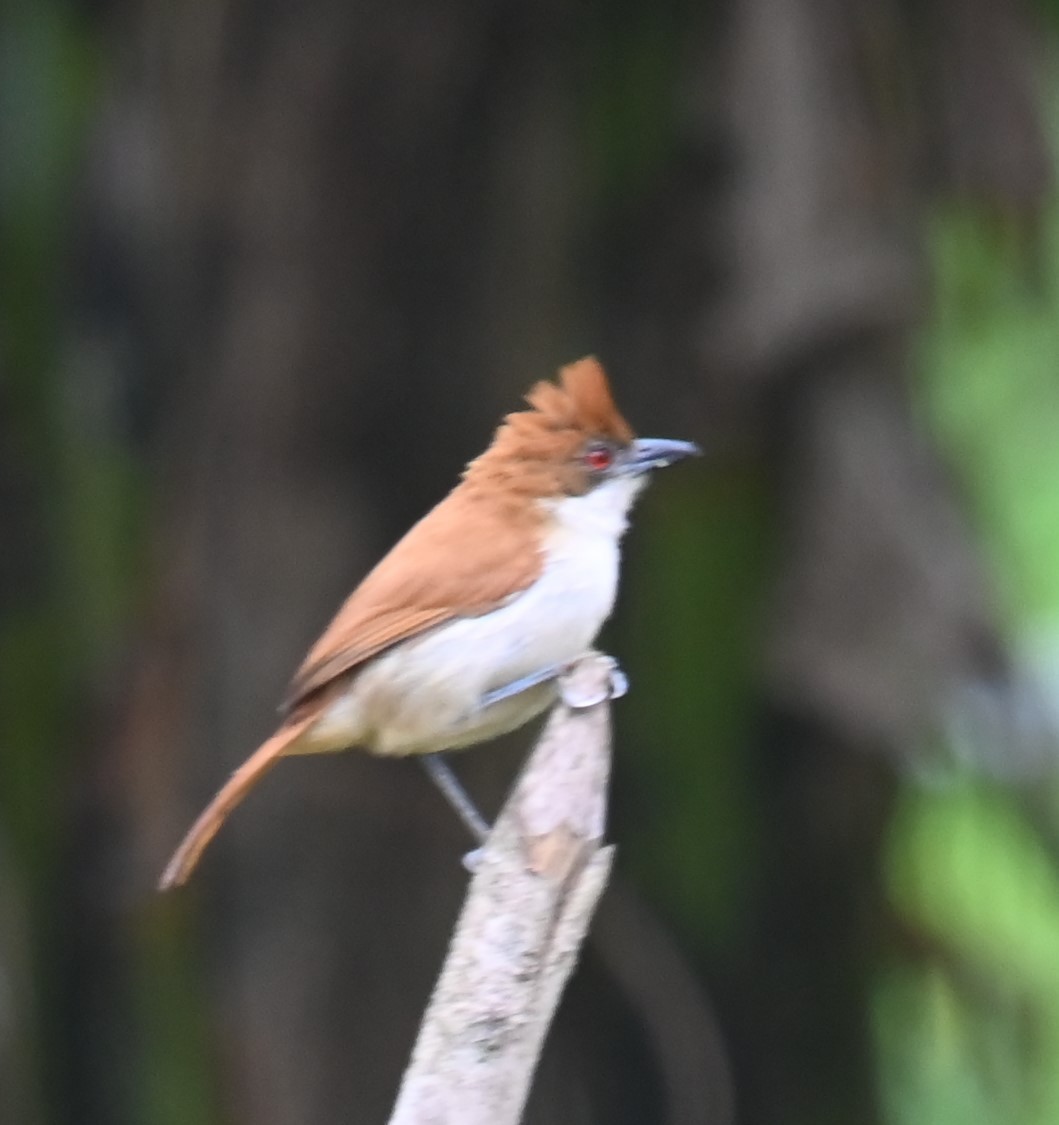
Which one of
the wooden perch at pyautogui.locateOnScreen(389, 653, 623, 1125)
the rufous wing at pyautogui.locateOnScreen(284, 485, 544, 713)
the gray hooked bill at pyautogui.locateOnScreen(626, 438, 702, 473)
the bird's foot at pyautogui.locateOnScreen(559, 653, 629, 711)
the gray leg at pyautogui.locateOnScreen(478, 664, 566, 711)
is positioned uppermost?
the gray hooked bill at pyautogui.locateOnScreen(626, 438, 702, 473)

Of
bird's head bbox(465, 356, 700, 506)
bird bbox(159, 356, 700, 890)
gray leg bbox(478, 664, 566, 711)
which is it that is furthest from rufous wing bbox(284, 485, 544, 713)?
bird's head bbox(465, 356, 700, 506)


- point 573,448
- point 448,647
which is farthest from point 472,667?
point 573,448

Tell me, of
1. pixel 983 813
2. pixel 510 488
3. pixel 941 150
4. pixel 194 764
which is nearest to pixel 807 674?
pixel 983 813

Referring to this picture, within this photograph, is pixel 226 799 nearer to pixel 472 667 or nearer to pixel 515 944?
pixel 472 667

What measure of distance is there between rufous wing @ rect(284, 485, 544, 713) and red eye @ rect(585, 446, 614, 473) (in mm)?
331

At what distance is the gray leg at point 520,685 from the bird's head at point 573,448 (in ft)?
1.67

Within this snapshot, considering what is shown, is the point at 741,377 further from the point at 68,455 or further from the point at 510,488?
the point at 68,455

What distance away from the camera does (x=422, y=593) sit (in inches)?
135

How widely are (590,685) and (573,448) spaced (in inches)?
40.0

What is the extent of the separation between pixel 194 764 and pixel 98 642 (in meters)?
0.39

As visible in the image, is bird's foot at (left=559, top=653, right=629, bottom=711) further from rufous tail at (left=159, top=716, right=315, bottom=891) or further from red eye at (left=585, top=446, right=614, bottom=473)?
red eye at (left=585, top=446, right=614, bottom=473)

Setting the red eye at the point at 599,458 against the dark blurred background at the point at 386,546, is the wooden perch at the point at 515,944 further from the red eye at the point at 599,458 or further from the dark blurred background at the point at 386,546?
the dark blurred background at the point at 386,546

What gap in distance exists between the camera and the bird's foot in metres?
2.77

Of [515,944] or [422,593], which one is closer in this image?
[515,944]
